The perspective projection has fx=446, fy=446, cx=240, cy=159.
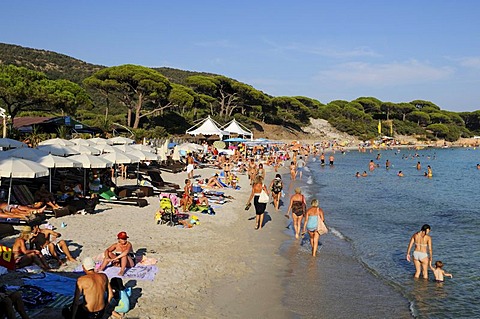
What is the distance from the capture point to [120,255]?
267 inches

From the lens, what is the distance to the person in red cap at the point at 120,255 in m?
6.72

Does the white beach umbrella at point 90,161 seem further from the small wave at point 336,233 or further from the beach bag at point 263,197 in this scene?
the small wave at point 336,233

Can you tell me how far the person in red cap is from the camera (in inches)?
265

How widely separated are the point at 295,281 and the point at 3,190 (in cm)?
732

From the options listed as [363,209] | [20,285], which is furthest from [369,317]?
[363,209]

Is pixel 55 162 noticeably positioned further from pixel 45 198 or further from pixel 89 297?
pixel 89 297

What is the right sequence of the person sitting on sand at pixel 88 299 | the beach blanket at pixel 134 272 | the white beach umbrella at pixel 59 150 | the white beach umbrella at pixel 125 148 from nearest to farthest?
the person sitting on sand at pixel 88 299, the beach blanket at pixel 134 272, the white beach umbrella at pixel 59 150, the white beach umbrella at pixel 125 148

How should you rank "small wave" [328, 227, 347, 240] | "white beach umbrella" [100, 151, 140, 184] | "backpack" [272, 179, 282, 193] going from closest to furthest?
"small wave" [328, 227, 347, 240] → "white beach umbrella" [100, 151, 140, 184] → "backpack" [272, 179, 282, 193]

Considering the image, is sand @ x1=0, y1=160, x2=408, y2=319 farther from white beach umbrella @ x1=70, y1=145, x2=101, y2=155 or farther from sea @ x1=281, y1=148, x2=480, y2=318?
white beach umbrella @ x1=70, y1=145, x2=101, y2=155

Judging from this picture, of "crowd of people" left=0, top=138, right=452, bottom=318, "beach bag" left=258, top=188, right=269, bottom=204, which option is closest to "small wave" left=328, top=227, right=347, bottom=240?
"crowd of people" left=0, top=138, right=452, bottom=318

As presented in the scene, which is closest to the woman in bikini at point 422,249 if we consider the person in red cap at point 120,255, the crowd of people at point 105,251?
the crowd of people at point 105,251

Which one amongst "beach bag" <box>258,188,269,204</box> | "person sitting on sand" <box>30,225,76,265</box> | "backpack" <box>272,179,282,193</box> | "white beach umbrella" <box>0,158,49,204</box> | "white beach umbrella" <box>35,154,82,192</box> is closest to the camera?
"person sitting on sand" <box>30,225,76,265</box>

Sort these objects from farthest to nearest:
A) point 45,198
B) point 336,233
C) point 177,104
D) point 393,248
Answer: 1. point 177,104
2. point 336,233
3. point 393,248
4. point 45,198

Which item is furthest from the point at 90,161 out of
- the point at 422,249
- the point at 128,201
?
the point at 422,249
